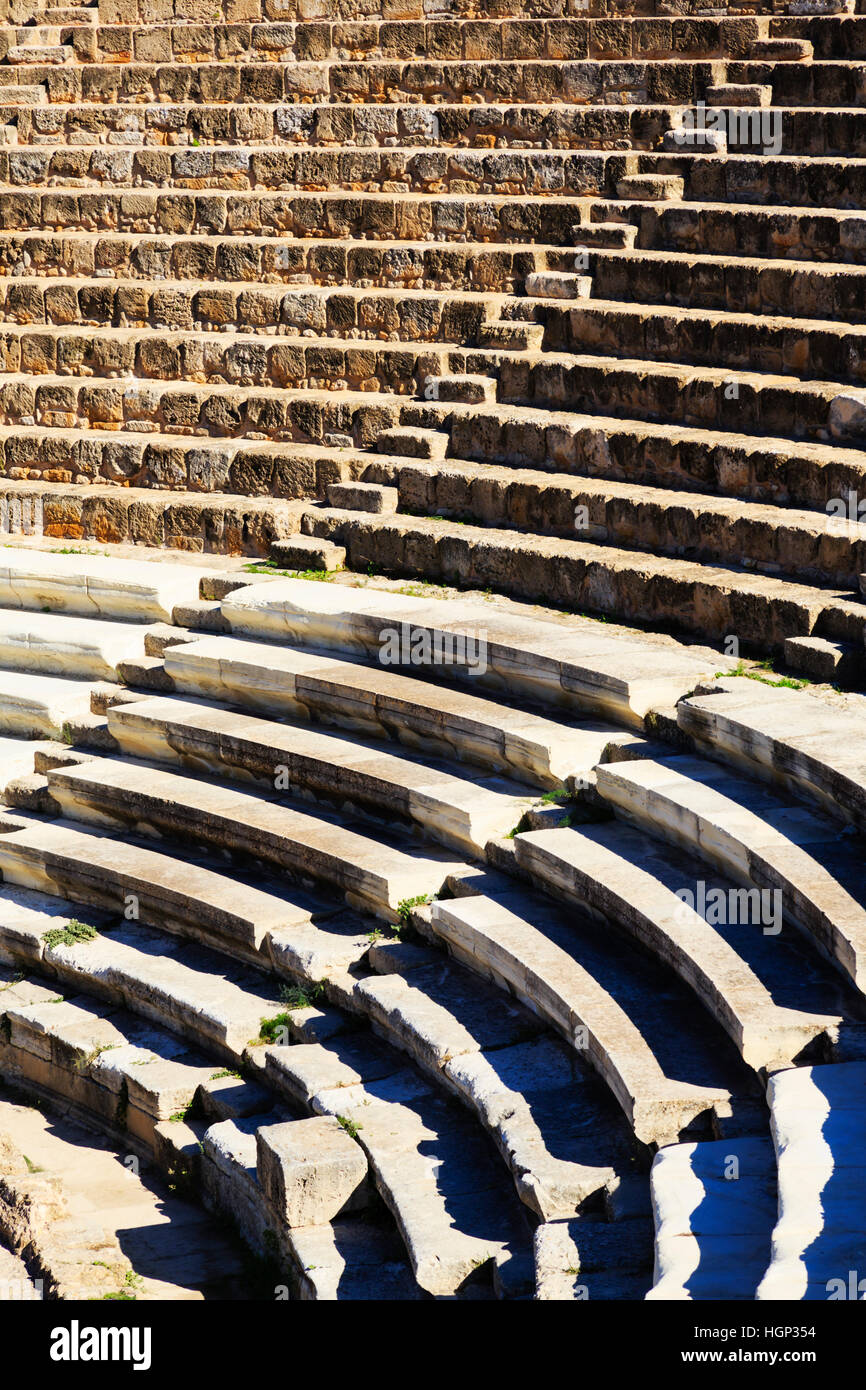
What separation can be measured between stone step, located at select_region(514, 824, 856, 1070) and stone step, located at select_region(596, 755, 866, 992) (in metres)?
0.10

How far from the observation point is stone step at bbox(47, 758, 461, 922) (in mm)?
8484

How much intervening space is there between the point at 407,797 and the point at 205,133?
8669 mm

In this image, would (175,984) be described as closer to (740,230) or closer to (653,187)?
(740,230)

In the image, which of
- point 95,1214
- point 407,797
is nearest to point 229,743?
point 407,797

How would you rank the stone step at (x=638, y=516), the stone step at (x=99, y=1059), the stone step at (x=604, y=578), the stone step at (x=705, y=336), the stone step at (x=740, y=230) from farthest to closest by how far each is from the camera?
1. the stone step at (x=740, y=230)
2. the stone step at (x=705, y=336)
3. the stone step at (x=638, y=516)
4. the stone step at (x=604, y=578)
5. the stone step at (x=99, y=1059)

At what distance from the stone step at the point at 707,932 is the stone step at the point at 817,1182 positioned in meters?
0.25

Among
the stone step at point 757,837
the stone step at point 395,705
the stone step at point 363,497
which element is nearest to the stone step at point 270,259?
the stone step at point 363,497

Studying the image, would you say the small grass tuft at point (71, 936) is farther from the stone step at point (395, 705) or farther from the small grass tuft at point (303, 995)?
the stone step at point (395, 705)

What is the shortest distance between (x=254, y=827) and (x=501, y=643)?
5.34 ft

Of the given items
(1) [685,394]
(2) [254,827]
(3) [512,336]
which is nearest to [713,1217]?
(2) [254,827]

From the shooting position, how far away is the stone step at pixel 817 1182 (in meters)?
4.42

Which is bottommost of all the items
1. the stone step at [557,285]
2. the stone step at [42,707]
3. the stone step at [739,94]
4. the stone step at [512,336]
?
the stone step at [42,707]

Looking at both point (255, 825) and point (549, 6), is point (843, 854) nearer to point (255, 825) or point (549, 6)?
point (255, 825)

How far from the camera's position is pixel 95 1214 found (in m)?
7.75
